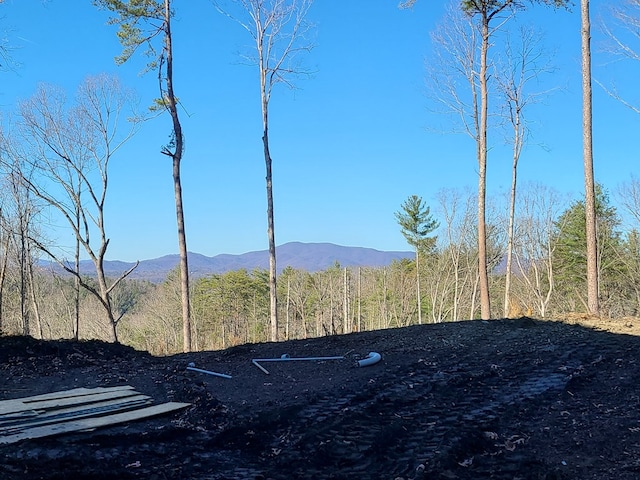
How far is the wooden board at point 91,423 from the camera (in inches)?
130

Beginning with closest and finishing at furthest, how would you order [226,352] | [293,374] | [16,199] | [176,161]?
[293,374], [226,352], [176,161], [16,199]

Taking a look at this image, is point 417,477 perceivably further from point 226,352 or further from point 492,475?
point 226,352

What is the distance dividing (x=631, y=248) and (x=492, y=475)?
20.1 meters

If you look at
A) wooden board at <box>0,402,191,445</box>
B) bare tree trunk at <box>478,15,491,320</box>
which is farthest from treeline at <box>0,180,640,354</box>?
wooden board at <box>0,402,191,445</box>

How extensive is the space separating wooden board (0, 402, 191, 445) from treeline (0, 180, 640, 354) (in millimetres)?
8864

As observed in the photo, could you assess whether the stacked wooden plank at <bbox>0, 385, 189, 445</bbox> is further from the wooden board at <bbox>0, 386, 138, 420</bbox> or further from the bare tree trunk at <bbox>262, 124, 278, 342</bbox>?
the bare tree trunk at <bbox>262, 124, 278, 342</bbox>

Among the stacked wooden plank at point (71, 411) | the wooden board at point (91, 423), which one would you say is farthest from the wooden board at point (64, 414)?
the wooden board at point (91, 423)

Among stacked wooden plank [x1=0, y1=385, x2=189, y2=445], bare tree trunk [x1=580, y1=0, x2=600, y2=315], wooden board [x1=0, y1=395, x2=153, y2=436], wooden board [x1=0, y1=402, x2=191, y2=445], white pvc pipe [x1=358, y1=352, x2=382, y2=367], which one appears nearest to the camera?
wooden board [x1=0, y1=402, x2=191, y2=445]

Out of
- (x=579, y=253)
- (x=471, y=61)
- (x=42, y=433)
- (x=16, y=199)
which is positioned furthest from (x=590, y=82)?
(x=16, y=199)

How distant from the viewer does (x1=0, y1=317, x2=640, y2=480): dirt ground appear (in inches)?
113

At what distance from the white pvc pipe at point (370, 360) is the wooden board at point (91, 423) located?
7.24 ft

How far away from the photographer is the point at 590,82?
8.96 m

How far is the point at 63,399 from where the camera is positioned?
4.38 metres

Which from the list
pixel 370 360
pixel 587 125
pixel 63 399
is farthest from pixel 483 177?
pixel 63 399
